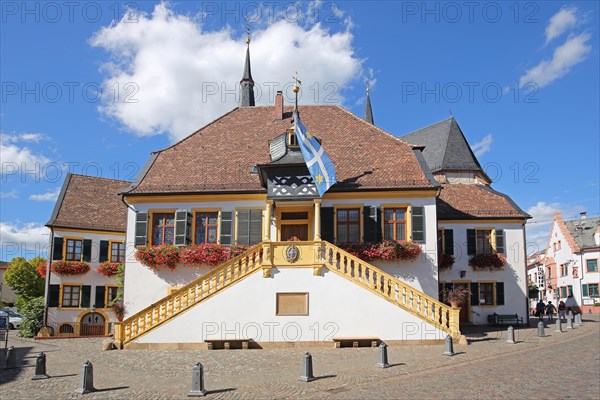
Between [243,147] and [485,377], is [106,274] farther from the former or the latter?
[485,377]

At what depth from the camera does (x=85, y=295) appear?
103ft

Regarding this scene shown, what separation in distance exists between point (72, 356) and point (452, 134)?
1204 inches

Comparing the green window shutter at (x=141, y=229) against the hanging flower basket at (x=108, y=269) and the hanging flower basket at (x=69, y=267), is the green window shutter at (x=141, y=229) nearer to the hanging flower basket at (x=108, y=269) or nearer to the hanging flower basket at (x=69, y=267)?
the hanging flower basket at (x=108, y=269)

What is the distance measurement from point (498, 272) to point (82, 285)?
22967 millimetres

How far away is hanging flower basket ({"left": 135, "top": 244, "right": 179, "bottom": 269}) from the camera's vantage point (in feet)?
74.3

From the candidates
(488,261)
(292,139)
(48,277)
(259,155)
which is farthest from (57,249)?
(488,261)

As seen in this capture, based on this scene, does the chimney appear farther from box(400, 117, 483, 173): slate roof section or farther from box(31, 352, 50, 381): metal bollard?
box(31, 352, 50, 381): metal bollard

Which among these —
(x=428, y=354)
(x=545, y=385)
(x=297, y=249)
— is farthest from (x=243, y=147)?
(x=545, y=385)

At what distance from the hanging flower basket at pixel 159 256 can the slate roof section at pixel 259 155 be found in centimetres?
243

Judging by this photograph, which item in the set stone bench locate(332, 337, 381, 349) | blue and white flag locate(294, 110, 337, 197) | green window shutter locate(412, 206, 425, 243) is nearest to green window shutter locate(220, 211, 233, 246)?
blue and white flag locate(294, 110, 337, 197)

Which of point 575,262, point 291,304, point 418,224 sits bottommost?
point 291,304

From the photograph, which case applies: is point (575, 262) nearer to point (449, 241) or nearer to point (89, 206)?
point (449, 241)

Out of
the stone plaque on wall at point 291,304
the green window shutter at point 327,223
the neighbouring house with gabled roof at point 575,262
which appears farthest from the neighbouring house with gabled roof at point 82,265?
the neighbouring house with gabled roof at point 575,262

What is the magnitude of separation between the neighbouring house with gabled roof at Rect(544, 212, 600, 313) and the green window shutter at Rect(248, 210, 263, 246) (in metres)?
39.9
